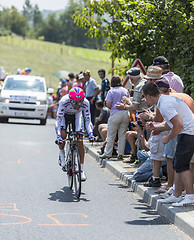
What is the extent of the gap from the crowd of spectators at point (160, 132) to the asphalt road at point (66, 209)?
18.6 inches

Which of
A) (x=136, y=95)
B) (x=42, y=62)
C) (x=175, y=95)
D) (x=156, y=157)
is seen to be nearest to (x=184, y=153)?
(x=175, y=95)

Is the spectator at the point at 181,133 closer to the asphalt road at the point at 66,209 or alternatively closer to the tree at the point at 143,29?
the asphalt road at the point at 66,209

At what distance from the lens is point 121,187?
10.5 meters

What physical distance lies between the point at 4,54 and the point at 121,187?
3897 inches

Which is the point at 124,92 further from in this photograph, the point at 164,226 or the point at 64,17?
the point at 64,17

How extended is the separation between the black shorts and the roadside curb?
0.55m

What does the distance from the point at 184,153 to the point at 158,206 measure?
0.92 meters

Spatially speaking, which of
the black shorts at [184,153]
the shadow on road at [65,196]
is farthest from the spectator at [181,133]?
the shadow on road at [65,196]

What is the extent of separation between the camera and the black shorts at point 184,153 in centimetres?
792

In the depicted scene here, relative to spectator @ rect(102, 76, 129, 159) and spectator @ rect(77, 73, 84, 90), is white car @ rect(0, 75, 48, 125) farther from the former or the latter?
spectator @ rect(102, 76, 129, 159)

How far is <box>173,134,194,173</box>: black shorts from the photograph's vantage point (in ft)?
26.0

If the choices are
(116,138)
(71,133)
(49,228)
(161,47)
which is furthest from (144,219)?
(161,47)

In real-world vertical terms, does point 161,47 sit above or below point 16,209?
above

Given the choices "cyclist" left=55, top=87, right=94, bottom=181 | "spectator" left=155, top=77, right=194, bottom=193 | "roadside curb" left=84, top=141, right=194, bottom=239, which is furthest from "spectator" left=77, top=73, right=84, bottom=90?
"spectator" left=155, top=77, right=194, bottom=193
